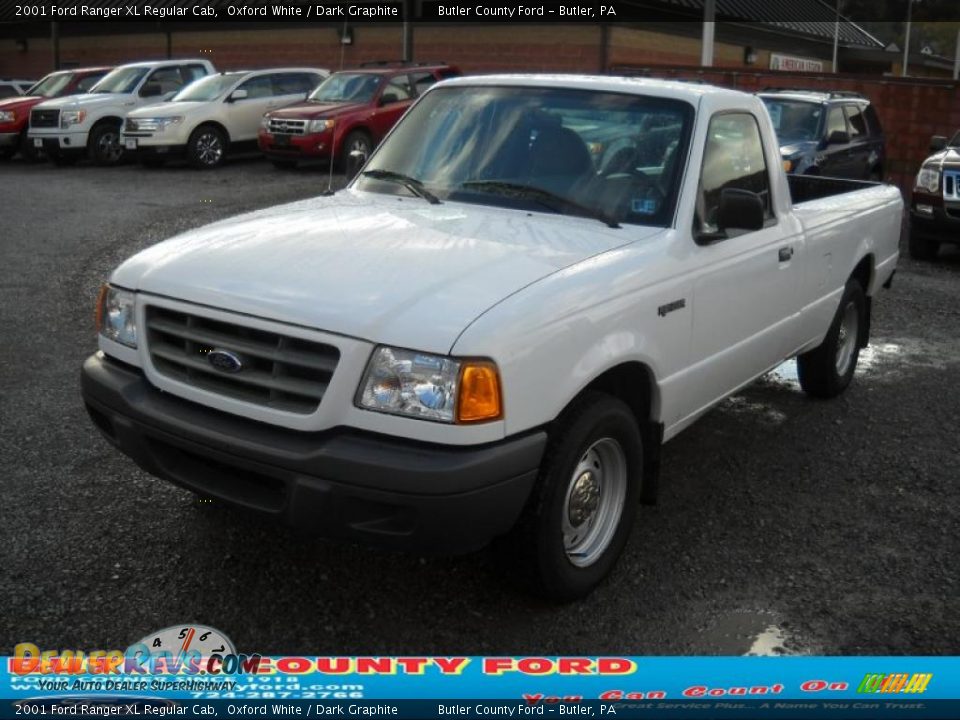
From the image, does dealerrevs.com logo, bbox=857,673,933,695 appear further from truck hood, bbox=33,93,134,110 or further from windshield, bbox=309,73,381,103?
truck hood, bbox=33,93,134,110

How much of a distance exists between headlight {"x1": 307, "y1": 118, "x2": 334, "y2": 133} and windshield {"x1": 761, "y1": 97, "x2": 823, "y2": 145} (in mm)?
6938

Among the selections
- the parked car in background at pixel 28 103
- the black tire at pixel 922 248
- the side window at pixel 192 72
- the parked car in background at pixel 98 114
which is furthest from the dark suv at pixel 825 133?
the parked car in background at pixel 28 103

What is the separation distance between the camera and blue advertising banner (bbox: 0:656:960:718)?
9.13 ft

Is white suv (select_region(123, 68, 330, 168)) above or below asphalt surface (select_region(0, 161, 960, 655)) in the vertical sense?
above

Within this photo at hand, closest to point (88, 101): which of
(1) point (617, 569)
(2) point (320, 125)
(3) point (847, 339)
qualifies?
(2) point (320, 125)

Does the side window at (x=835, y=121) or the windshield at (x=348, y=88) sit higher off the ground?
the windshield at (x=348, y=88)

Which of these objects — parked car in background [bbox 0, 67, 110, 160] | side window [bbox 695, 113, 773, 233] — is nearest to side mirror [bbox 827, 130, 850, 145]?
side window [bbox 695, 113, 773, 233]

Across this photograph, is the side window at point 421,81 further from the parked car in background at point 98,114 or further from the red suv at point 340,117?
the parked car in background at point 98,114

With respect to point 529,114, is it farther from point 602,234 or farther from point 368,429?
point 368,429

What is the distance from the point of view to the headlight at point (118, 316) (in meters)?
3.79

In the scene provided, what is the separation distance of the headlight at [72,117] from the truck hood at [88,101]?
12cm

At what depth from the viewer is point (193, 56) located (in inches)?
1284

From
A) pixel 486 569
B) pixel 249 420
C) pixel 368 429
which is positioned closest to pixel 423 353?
pixel 368 429

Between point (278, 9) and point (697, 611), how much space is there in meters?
29.6
